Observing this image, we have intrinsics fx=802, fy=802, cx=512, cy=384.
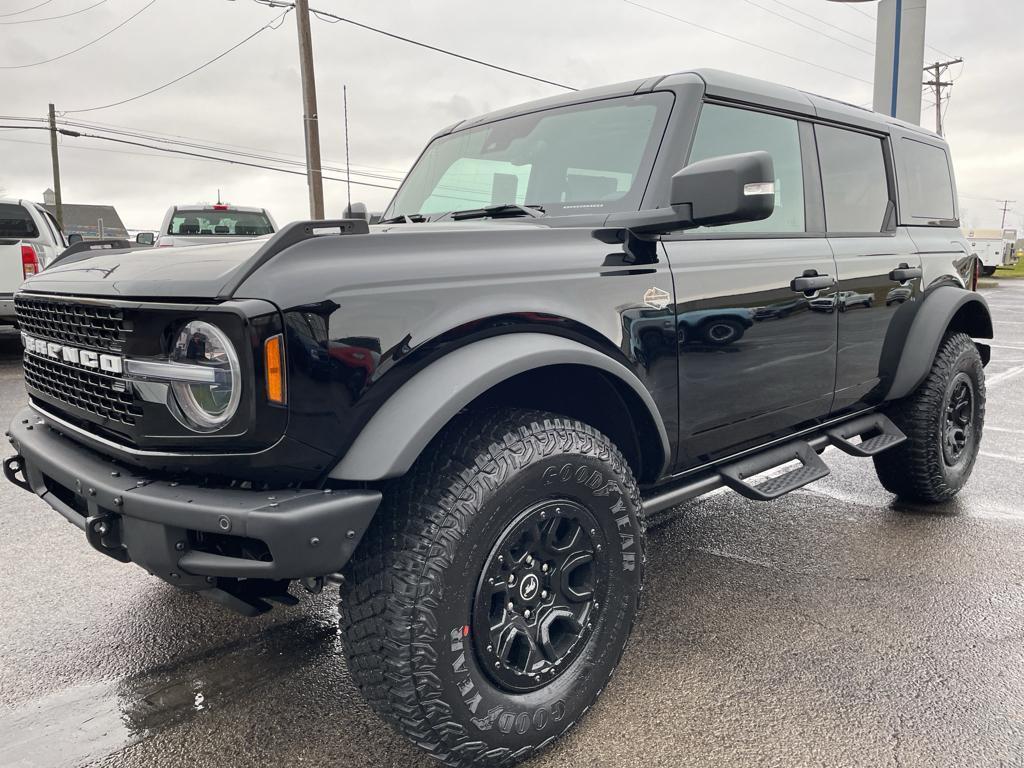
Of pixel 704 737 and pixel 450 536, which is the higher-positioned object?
pixel 450 536

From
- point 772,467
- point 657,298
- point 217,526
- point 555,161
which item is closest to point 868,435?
point 772,467

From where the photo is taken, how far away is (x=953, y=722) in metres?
2.32

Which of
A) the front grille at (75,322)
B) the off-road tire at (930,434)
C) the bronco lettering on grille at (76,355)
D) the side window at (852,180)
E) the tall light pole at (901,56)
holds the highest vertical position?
the tall light pole at (901,56)

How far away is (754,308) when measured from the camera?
2848 millimetres

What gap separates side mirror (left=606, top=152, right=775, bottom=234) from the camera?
2.21m

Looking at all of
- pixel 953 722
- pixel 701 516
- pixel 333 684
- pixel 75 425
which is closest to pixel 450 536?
pixel 333 684

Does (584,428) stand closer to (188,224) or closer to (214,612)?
(214,612)

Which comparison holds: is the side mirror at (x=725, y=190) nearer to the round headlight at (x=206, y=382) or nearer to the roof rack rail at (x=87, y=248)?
the round headlight at (x=206, y=382)

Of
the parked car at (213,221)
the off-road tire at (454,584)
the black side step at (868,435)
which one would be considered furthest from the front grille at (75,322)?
the parked car at (213,221)

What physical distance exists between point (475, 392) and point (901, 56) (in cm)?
1245

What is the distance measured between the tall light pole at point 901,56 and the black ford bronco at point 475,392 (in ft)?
33.3

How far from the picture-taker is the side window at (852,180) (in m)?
3.47

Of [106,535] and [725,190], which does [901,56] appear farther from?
[106,535]

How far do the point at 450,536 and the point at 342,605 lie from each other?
334mm
